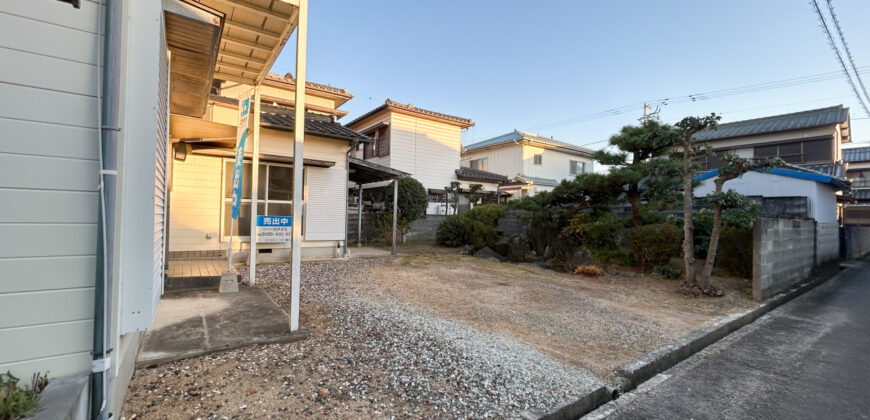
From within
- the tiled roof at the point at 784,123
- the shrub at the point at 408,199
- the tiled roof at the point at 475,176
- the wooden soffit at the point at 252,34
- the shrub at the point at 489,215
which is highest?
the tiled roof at the point at 784,123

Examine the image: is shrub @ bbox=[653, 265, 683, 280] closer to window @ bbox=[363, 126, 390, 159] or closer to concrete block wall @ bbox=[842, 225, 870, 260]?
concrete block wall @ bbox=[842, 225, 870, 260]

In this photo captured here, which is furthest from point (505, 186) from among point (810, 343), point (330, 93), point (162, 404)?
point (162, 404)

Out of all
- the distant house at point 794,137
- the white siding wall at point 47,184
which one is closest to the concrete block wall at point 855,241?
the distant house at point 794,137

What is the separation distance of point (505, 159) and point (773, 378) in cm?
1731

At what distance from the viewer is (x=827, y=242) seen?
9.64 meters

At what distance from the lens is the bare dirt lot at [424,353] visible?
2203mm

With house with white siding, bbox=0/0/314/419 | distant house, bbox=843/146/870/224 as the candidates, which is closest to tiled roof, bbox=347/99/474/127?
house with white siding, bbox=0/0/314/419

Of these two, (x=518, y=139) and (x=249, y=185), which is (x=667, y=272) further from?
(x=518, y=139)

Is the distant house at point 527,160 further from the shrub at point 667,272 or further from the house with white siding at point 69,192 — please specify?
the house with white siding at point 69,192

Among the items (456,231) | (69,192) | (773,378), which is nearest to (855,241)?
(456,231)

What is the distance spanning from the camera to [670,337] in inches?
157

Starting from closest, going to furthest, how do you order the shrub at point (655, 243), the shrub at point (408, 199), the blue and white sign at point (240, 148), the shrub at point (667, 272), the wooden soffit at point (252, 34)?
the wooden soffit at point (252, 34) < the blue and white sign at point (240, 148) < the shrub at point (667, 272) < the shrub at point (655, 243) < the shrub at point (408, 199)

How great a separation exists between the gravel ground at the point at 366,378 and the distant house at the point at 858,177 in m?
23.5

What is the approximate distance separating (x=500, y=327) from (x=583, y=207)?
6.13m
